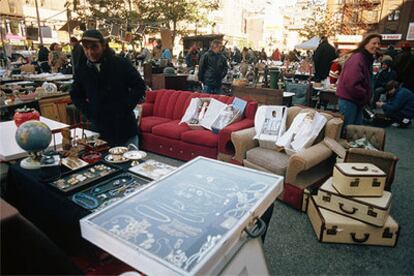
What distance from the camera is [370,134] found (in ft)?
10.0

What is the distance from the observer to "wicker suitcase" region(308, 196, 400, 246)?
2.28 meters

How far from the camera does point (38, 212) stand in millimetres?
1759

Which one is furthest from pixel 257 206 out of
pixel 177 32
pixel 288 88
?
pixel 177 32

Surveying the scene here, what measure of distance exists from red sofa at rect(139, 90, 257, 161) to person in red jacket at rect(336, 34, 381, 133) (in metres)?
1.20

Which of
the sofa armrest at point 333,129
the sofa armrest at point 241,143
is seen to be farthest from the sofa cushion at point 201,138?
the sofa armrest at point 333,129

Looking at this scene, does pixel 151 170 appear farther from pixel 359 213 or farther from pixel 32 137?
pixel 359 213

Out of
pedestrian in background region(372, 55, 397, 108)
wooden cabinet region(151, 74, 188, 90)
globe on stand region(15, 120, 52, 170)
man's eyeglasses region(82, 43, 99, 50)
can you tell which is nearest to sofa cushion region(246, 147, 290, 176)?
man's eyeglasses region(82, 43, 99, 50)

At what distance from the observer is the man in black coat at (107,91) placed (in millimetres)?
2387

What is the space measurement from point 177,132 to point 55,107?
7.76 ft

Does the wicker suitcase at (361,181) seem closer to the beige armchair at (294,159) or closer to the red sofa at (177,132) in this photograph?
the beige armchair at (294,159)

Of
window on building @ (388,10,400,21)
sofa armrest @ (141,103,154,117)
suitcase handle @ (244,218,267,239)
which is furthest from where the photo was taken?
window on building @ (388,10,400,21)

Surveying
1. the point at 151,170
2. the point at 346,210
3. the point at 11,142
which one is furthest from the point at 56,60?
the point at 346,210

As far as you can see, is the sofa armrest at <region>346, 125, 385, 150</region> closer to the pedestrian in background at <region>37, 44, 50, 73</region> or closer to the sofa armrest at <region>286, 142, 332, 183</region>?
the sofa armrest at <region>286, 142, 332, 183</region>

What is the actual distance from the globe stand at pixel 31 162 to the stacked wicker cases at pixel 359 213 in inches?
90.4
